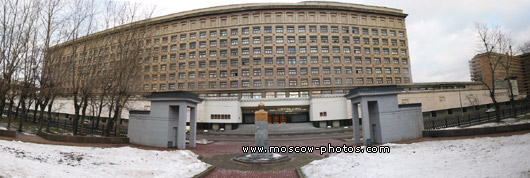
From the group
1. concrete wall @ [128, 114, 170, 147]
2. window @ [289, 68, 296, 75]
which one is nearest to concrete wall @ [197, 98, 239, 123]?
window @ [289, 68, 296, 75]

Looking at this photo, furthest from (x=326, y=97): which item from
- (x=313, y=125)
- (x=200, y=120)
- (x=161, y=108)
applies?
(x=161, y=108)

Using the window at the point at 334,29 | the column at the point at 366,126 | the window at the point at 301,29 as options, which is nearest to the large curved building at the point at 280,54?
the window at the point at 334,29

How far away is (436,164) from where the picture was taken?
320 inches

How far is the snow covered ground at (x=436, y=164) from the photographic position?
20.4 ft

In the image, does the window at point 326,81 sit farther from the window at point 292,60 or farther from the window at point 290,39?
the window at point 290,39

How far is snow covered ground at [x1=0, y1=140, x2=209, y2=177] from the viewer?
689 centimetres

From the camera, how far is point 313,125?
41.6 meters

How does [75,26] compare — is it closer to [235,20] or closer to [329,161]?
[329,161]

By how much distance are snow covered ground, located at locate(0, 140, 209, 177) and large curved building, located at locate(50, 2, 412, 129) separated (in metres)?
30.8

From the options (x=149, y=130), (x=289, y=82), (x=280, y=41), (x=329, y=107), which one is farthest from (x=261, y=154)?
(x=280, y=41)

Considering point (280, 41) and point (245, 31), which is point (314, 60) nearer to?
point (280, 41)

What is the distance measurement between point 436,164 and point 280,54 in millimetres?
40062

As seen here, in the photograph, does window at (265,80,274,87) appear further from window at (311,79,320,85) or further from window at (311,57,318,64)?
window at (311,57,318,64)

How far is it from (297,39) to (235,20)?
13.9 m
